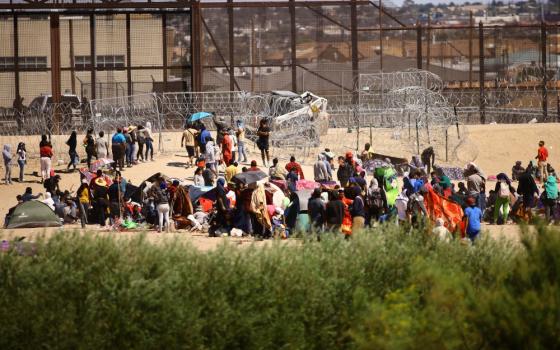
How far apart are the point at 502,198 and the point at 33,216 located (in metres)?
9.49

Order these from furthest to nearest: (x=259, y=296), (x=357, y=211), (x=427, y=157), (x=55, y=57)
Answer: (x=55, y=57) < (x=427, y=157) < (x=357, y=211) < (x=259, y=296)

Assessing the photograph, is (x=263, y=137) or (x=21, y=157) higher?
(x=263, y=137)

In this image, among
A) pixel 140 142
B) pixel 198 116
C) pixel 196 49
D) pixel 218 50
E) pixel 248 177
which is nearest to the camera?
pixel 248 177

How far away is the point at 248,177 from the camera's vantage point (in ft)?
79.6

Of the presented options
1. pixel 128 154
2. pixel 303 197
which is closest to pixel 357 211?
pixel 303 197

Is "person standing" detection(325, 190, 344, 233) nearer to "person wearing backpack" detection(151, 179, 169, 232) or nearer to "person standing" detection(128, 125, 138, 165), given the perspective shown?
"person wearing backpack" detection(151, 179, 169, 232)

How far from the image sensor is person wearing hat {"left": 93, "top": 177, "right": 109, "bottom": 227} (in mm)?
25500

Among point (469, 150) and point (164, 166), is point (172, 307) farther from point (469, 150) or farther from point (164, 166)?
point (469, 150)

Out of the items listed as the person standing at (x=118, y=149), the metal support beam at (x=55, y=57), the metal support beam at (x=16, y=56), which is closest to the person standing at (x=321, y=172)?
the person standing at (x=118, y=149)

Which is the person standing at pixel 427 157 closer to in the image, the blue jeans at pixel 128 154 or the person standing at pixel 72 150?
the blue jeans at pixel 128 154

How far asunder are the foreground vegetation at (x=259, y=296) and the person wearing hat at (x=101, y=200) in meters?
9.96

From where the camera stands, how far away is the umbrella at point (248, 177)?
23.7m

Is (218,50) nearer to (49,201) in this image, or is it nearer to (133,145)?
(133,145)

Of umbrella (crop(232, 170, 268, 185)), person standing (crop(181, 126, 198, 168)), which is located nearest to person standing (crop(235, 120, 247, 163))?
person standing (crop(181, 126, 198, 168))
